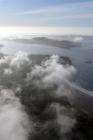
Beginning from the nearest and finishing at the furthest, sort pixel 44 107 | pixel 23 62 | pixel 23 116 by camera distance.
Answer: pixel 23 116, pixel 44 107, pixel 23 62

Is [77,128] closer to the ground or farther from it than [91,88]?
farther from it

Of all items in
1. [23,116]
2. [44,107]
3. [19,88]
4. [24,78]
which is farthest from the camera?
[24,78]

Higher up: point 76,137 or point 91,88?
point 76,137

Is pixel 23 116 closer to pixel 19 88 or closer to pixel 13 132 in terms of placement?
pixel 13 132

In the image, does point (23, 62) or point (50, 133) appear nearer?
point (50, 133)

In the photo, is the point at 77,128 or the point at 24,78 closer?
the point at 77,128

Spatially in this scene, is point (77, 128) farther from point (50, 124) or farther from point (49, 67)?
point (49, 67)

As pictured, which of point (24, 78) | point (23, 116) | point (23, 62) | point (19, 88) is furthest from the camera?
point (23, 62)

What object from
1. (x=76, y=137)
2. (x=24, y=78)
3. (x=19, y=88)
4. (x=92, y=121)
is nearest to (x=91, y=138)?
(x=76, y=137)

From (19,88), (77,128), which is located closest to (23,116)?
(77,128)
